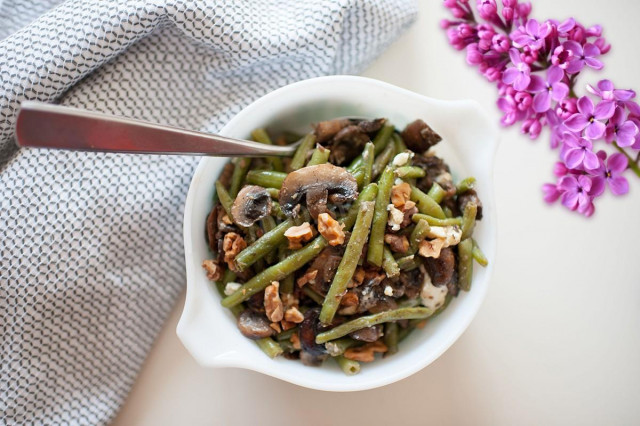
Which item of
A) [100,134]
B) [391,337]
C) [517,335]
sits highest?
[100,134]

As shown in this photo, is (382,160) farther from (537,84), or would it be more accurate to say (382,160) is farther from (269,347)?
(269,347)

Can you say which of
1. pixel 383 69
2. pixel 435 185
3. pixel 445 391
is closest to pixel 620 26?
pixel 383 69

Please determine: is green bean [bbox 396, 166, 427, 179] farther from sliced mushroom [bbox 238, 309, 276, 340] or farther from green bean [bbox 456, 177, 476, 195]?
sliced mushroom [bbox 238, 309, 276, 340]

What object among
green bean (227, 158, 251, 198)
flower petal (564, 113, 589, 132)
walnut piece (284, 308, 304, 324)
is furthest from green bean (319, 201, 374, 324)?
flower petal (564, 113, 589, 132)

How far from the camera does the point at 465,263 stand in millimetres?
1285

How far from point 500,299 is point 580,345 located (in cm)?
26

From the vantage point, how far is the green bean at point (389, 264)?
121cm

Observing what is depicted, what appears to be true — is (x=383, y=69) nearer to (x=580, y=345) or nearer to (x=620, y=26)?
(x=620, y=26)

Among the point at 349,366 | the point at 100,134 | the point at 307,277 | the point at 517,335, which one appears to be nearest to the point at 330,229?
the point at 307,277

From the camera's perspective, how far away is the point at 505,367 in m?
1.54

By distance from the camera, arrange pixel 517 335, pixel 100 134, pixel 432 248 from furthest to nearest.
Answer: pixel 517 335
pixel 432 248
pixel 100 134

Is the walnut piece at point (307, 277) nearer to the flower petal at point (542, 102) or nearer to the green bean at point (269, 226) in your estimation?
the green bean at point (269, 226)

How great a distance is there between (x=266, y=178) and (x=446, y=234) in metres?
0.44

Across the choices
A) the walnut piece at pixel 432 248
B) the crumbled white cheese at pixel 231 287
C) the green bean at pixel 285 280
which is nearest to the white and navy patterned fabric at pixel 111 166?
the crumbled white cheese at pixel 231 287
